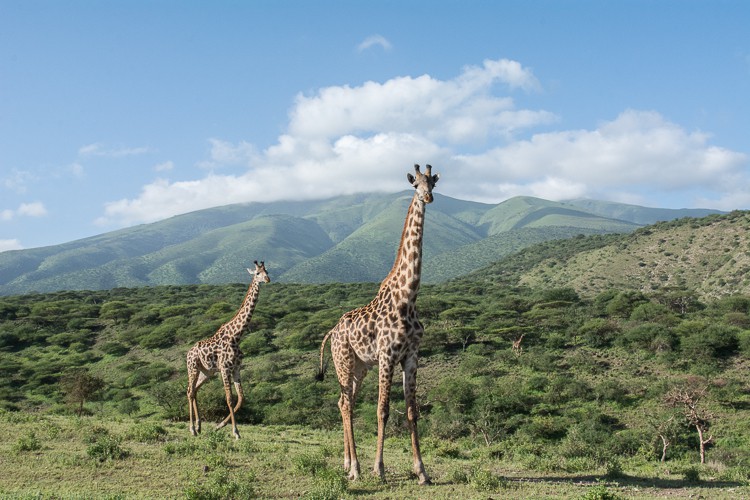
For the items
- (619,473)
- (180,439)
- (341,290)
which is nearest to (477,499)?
(619,473)

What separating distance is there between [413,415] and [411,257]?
2962 mm

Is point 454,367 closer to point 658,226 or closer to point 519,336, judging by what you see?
point 519,336

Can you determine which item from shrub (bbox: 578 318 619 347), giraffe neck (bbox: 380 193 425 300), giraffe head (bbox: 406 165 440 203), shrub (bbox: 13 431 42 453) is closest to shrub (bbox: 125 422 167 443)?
shrub (bbox: 13 431 42 453)

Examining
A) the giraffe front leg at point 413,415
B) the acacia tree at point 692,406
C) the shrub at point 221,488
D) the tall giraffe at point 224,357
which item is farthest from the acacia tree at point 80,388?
A: the acacia tree at point 692,406

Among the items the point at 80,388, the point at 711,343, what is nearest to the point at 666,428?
the point at 711,343

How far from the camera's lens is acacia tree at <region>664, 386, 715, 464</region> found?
82.6 ft

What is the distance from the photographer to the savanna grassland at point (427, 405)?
10580 mm

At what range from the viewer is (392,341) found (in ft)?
34.4

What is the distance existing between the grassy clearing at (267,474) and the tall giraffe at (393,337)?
0.88 m

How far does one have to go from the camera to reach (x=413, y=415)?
1025 centimetres

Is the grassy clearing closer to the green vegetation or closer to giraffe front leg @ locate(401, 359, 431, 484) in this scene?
the green vegetation

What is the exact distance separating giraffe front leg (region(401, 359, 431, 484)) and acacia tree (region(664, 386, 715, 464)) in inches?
777

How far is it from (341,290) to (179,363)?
41.8 meters

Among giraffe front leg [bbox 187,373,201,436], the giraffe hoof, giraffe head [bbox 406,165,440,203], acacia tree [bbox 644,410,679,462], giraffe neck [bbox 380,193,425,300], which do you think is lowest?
acacia tree [bbox 644,410,679,462]
